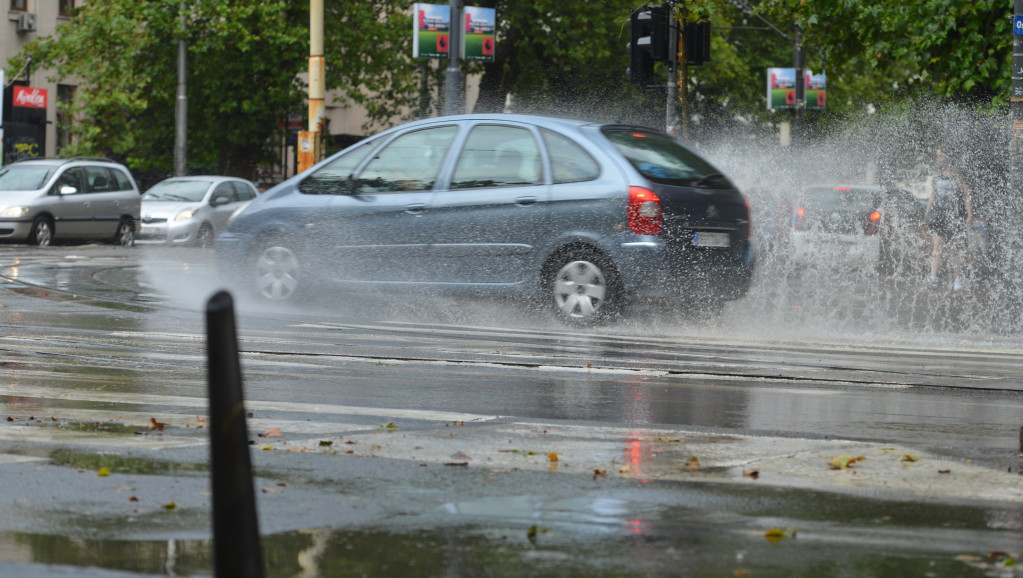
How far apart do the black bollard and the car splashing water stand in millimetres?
9458

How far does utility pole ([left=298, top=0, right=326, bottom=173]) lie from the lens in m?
25.0

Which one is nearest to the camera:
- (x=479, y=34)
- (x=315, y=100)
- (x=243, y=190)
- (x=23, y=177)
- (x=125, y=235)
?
(x=479, y=34)

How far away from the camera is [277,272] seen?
43.9ft

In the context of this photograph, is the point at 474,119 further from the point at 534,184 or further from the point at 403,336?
the point at 403,336

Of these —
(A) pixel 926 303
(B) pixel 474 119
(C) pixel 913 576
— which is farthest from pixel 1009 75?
(C) pixel 913 576

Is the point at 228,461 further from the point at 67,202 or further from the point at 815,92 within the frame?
the point at 815,92

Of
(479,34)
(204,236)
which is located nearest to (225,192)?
(204,236)

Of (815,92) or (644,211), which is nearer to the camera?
(644,211)

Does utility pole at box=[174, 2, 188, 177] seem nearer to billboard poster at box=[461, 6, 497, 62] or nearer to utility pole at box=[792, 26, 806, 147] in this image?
utility pole at box=[792, 26, 806, 147]

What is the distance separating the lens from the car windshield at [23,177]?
26.2m

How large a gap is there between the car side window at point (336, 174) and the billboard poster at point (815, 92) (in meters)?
34.3

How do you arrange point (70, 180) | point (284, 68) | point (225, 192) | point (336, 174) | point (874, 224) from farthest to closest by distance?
point (284, 68) → point (225, 192) → point (70, 180) → point (874, 224) → point (336, 174)

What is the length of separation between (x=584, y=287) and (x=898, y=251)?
10301mm

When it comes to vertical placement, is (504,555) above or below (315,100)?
below
